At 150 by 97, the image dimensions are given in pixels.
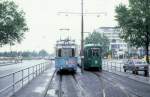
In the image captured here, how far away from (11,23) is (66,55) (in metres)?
34.8

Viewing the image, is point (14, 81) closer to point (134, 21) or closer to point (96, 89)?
point (96, 89)

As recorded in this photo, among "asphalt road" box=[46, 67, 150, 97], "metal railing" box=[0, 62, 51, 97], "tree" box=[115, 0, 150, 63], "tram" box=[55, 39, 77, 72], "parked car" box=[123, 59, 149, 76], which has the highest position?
"tree" box=[115, 0, 150, 63]

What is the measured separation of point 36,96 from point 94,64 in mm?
28206

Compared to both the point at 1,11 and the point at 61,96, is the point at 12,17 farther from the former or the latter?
the point at 61,96

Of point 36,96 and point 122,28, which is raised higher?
point 122,28

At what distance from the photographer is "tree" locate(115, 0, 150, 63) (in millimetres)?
53781

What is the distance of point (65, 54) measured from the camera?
124ft

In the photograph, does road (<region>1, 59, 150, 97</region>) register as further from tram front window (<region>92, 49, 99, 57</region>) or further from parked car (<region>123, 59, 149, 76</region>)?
tram front window (<region>92, 49, 99, 57</region>)

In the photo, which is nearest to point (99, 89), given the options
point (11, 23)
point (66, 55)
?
point (66, 55)

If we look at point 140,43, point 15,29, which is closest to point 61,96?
point 140,43

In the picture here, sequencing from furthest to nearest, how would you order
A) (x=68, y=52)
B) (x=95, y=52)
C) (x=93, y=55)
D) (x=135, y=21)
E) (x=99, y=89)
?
(x=135, y=21), (x=95, y=52), (x=93, y=55), (x=68, y=52), (x=99, y=89)

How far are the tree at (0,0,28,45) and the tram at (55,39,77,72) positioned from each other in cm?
3329

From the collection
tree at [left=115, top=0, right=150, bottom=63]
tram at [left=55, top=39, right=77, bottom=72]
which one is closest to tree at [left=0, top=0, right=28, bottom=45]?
tree at [left=115, top=0, right=150, bottom=63]

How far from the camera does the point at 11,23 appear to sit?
2776 inches
